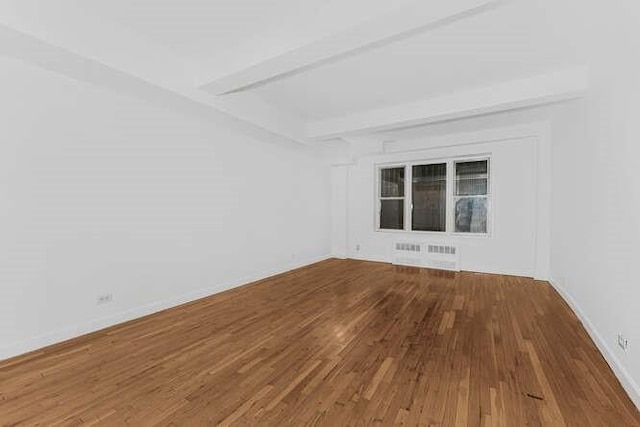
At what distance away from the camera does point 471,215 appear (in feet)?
20.2

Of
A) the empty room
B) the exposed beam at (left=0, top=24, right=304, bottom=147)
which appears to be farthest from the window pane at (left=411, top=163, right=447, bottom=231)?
the exposed beam at (left=0, top=24, right=304, bottom=147)

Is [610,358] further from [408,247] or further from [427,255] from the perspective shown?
[408,247]

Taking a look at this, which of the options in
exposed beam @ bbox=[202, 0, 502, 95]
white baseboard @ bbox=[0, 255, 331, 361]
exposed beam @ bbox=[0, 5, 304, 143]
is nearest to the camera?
exposed beam @ bbox=[202, 0, 502, 95]

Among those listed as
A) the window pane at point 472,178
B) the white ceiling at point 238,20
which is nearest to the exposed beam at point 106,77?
the white ceiling at point 238,20

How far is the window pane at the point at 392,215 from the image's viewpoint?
281 inches

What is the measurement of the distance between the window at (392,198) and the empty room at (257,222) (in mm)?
2117

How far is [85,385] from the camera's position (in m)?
2.17

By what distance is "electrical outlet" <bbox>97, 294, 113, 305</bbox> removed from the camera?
10.4 feet

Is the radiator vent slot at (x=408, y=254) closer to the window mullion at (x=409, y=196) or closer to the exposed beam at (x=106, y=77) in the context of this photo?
the window mullion at (x=409, y=196)

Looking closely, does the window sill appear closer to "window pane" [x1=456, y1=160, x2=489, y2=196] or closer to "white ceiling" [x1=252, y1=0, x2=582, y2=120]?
"window pane" [x1=456, y1=160, x2=489, y2=196]

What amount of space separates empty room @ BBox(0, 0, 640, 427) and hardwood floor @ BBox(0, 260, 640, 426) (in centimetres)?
2

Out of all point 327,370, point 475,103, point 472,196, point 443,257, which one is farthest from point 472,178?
point 327,370

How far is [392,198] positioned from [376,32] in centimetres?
516

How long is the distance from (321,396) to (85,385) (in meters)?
1.75
